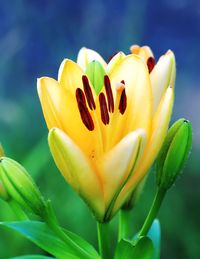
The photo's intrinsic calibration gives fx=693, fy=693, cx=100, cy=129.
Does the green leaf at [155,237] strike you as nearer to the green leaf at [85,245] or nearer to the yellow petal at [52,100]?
the green leaf at [85,245]

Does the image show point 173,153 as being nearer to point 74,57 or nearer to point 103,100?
point 103,100

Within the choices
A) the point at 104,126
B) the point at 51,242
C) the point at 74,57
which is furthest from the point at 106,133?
the point at 74,57

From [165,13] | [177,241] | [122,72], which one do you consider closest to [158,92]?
[122,72]

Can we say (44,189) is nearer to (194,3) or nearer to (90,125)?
(194,3)

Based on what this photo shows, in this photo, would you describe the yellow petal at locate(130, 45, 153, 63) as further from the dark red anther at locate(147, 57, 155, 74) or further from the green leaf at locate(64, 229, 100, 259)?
the green leaf at locate(64, 229, 100, 259)

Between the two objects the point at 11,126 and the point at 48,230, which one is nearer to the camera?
the point at 48,230
